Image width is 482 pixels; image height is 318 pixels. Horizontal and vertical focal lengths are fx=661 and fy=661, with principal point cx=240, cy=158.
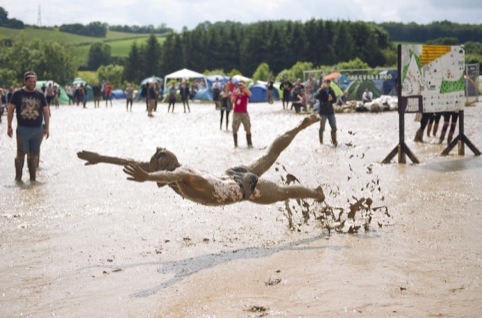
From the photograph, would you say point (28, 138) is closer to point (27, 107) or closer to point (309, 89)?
point (27, 107)

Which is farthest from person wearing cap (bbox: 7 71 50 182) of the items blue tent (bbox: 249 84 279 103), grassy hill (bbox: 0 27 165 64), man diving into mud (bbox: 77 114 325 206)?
grassy hill (bbox: 0 27 165 64)

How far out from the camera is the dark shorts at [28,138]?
38.8ft

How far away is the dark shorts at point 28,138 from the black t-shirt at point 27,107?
92mm

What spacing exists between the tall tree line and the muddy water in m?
68.1

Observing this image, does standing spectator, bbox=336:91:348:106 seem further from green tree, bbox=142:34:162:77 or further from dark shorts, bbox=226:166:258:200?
green tree, bbox=142:34:162:77

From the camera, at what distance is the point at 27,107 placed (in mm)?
11734

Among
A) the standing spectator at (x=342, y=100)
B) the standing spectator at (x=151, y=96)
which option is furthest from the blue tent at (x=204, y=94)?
the standing spectator at (x=342, y=100)

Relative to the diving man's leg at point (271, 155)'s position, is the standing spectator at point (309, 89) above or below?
above

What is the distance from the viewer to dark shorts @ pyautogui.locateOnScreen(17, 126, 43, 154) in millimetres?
11836

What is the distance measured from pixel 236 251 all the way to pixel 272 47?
75.4m

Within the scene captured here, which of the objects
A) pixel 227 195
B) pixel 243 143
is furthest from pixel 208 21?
pixel 227 195

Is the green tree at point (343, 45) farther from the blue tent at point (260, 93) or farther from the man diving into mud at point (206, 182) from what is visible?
the man diving into mud at point (206, 182)

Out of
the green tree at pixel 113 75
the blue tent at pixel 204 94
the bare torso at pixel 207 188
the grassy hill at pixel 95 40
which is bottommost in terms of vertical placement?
the bare torso at pixel 207 188

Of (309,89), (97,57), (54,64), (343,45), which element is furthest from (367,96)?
(97,57)
